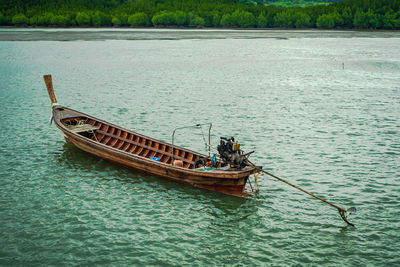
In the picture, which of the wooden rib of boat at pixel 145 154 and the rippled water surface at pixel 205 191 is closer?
the rippled water surface at pixel 205 191

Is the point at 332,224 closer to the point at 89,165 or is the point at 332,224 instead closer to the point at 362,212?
the point at 362,212

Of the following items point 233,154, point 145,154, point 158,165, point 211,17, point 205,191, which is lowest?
point 205,191

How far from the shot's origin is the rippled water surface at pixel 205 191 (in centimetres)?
1408

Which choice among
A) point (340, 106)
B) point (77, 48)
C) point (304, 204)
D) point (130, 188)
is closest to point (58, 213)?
point (130, 188)

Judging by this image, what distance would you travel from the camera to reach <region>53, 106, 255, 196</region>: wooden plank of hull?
57.3 feet

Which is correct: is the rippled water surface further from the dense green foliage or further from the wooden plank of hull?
the dense green foliage

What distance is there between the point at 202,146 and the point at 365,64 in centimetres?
5530

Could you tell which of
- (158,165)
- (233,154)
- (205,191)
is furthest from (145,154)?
(233,154)

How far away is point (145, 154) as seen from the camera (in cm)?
2170

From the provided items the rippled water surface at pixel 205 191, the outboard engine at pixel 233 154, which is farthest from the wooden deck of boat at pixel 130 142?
the rippled water surface at pixel 205 191

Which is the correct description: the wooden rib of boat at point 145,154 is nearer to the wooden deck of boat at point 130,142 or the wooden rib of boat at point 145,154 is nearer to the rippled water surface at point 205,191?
the wooden deck of boat at point 130,142

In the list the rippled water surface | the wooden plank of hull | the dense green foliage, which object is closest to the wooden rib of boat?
the wooden plank of hull

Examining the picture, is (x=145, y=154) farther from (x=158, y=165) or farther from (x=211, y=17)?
(x=211, y=17)

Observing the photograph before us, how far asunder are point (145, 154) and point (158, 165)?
2.91m
